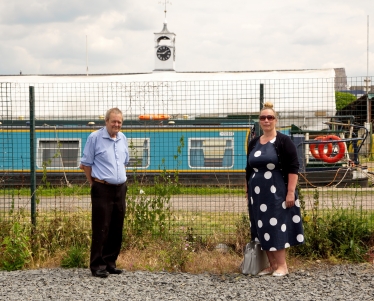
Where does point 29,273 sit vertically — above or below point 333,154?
below

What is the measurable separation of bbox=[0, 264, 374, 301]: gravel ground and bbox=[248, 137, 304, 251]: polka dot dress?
44 centimetres

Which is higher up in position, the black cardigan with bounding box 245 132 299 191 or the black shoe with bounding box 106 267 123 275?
the black cardigan with bounding box 245 132 299 191

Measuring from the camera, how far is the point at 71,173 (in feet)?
42.7

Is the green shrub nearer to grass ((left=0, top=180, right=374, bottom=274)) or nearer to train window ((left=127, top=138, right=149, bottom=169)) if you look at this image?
grass ((left=0, top=180, right=374, bottom=274))

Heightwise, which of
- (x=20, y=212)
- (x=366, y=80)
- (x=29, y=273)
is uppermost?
(x=366, y=80)

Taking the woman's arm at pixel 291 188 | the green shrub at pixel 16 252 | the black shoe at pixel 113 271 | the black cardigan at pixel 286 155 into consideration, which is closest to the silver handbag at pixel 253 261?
the woman's arm at pixel 291 188

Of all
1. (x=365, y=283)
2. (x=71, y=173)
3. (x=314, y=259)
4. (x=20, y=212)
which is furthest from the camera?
(x=71, y=173)

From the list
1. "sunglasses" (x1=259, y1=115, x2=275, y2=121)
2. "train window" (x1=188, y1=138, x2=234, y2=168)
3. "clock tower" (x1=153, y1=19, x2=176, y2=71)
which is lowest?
"train window" (x1=188, y1=138, x2=234, y2=168)

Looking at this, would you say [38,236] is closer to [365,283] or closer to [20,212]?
[20,212]

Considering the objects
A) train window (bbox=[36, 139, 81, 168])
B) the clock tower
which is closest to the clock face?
the clock tower

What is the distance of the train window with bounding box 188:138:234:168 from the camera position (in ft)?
39.7

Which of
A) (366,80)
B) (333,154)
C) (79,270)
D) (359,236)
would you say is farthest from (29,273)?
(333,154)

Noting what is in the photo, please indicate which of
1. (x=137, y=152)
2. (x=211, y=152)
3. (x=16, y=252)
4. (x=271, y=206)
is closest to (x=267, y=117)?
(x=271, y=206)

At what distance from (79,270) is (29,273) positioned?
57 centimetres
